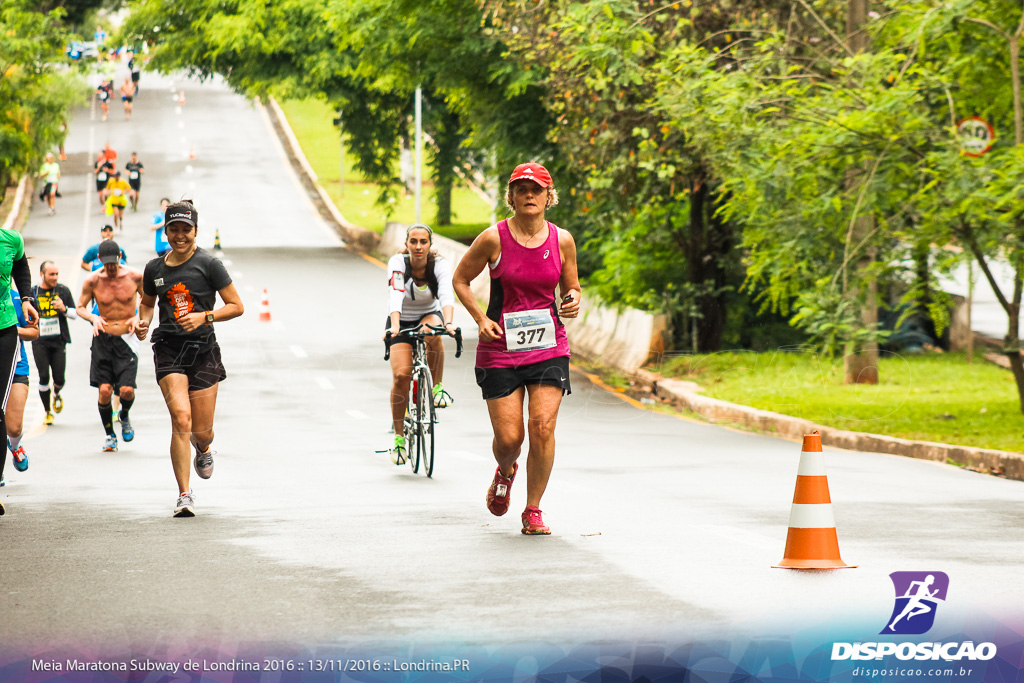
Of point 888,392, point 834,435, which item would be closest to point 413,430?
point 834,435

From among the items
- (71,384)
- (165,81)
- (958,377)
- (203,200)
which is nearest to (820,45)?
(958,377)

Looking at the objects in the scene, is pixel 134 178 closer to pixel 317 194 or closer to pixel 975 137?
pixel 317 194

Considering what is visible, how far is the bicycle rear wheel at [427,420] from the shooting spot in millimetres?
11586

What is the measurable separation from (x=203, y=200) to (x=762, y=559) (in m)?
47.0

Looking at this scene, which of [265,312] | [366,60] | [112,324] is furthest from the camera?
[366,60]

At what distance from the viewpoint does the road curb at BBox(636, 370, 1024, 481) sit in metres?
12.9

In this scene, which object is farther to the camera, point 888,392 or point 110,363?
point 888,392

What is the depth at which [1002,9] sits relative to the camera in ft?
50.5

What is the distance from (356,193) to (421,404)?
153ft

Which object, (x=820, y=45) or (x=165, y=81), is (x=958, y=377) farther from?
(x=165, y=81)

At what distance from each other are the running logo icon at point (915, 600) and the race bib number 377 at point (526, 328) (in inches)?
93.4

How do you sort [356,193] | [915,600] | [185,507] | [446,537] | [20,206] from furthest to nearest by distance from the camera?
[356,193] < [20,206] < [185,507] < [446,537] < [915,600]

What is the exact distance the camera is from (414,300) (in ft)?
39.1

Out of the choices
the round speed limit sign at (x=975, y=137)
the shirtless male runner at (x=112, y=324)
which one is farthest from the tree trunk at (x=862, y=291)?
the shirtless male runner at (x=112, y=324)
